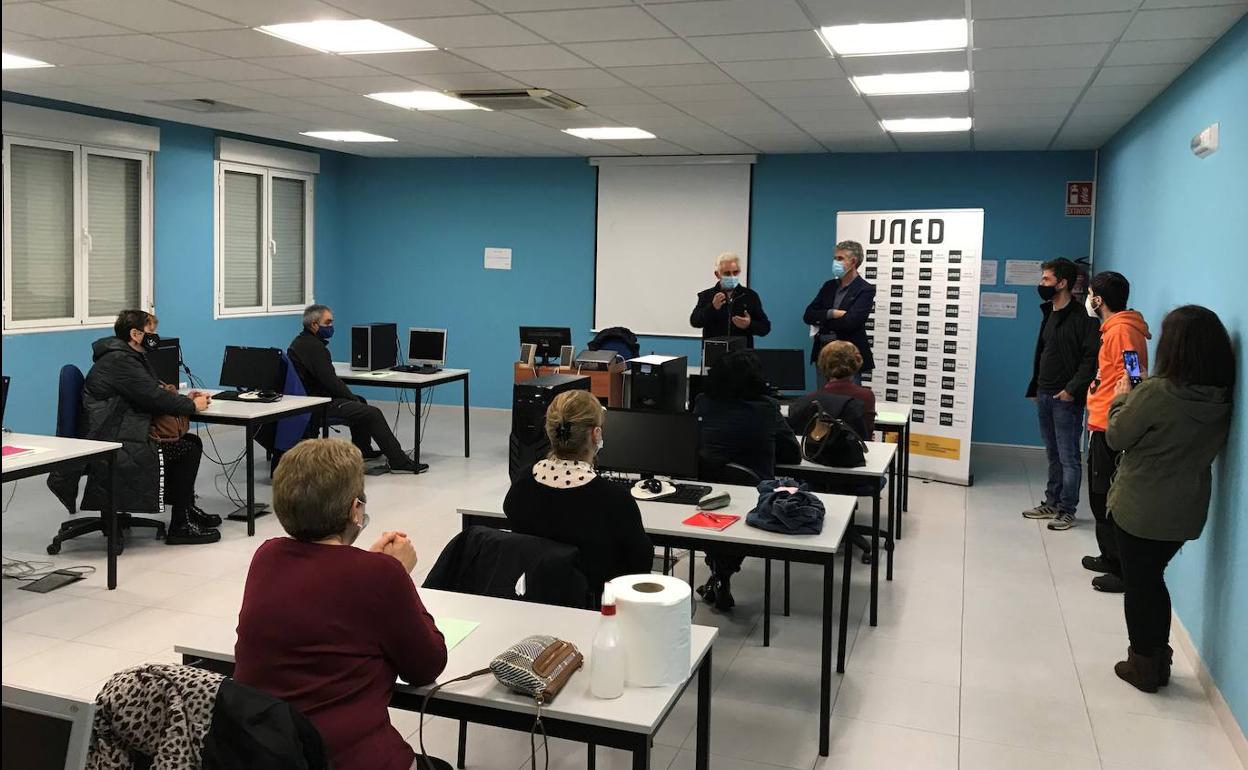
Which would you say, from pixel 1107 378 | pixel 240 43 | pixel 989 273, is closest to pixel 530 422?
pixel 240 43

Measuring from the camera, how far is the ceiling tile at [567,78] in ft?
18.3

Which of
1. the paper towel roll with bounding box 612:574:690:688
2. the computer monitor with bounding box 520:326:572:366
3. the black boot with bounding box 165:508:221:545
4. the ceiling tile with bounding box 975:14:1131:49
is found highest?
the ceiling tile with bounding box 975:14:1131:49

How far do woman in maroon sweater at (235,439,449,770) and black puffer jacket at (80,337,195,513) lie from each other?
147 inches

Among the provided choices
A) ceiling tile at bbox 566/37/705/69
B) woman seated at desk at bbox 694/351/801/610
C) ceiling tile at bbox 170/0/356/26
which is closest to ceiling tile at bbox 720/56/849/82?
Answer: ceiling tile at bbox 566/37/705/69

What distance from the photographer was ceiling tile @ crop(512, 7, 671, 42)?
13.9ft

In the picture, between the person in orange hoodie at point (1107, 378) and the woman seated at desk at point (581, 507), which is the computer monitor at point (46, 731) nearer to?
the woman seated at desk at point (581, 507)

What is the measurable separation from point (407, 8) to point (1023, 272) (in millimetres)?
6475

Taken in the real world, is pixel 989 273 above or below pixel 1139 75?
below

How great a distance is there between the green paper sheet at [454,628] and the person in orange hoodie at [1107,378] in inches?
143

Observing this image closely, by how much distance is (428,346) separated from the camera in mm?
8516

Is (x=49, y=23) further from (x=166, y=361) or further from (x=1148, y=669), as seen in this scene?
(x=1148, y=669)

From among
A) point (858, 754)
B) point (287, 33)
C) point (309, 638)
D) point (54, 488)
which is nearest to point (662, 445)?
point (858, 754)

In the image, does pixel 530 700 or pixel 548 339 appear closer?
pixel 530 700

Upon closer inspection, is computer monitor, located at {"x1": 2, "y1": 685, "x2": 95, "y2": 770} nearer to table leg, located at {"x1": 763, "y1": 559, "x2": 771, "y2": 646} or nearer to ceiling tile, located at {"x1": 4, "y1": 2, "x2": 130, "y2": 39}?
table leg, located at {"x1": 763, "y1": 559, "x2": 771, "y2": 646}
